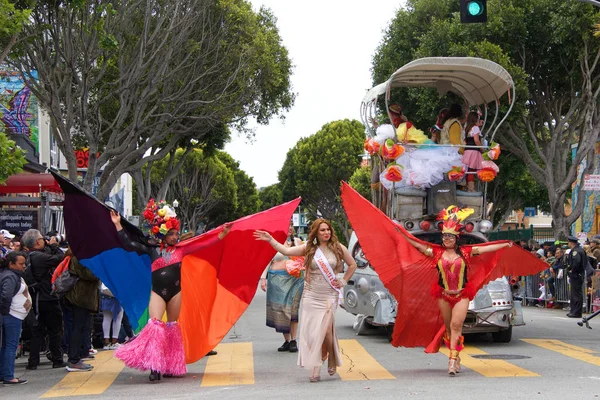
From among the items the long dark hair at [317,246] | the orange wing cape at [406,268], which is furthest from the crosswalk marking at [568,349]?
the long dark hair at [317,246]

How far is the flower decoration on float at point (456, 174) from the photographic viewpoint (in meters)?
13.9

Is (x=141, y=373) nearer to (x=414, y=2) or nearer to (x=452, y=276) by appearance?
(x=452, y=276)

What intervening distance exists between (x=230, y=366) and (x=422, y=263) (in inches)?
115

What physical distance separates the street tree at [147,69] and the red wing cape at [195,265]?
29.4 feet

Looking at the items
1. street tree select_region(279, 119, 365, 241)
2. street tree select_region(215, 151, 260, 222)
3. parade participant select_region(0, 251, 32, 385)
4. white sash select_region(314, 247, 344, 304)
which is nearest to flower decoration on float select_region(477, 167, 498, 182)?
white sash select_region(314, 247, 344, 304)

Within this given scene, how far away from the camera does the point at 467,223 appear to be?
13.9 meters

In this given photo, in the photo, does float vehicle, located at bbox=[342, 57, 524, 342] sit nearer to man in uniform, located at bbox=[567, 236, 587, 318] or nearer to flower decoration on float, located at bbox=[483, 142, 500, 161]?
flower decoration on float, located at bbox=[483, 142, 500, 161]

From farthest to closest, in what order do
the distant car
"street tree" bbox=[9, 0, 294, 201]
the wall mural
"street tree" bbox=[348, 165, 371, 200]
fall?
"street tree" bbox=[348, 165, 371, 200], the wall mural, "street tree" bbox=[9, 0, 294, 201], the distant car

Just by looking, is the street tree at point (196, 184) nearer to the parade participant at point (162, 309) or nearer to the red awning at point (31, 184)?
the red awning at point (31, 184)

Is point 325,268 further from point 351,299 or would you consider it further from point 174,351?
point 351,299

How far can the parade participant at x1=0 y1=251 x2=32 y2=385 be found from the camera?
35.1 ft

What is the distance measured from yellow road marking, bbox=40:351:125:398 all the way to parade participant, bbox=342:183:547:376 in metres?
3.54

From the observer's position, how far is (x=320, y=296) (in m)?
10.1

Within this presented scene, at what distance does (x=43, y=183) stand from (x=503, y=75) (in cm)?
1260
